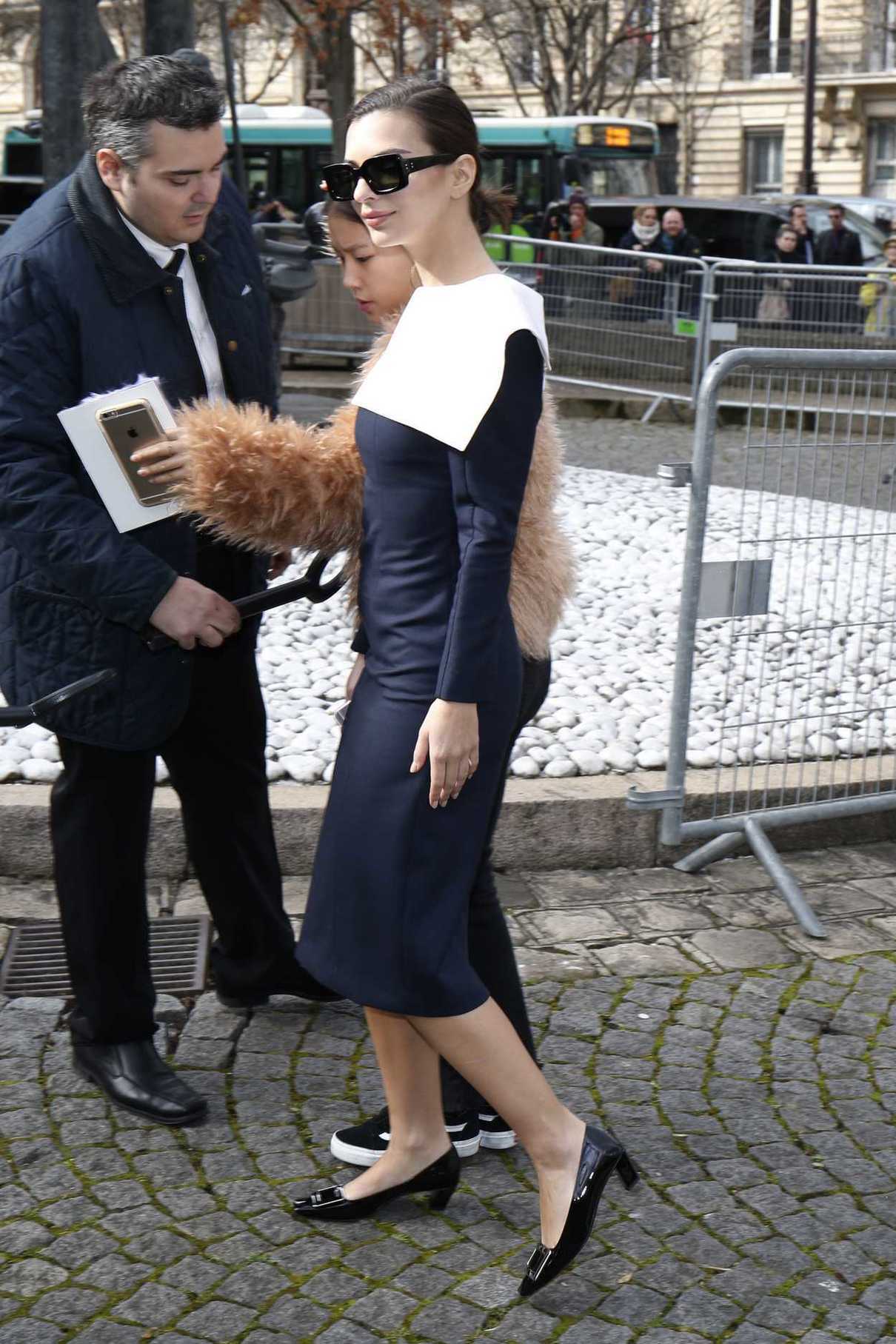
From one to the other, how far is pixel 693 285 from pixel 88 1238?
11.2 m

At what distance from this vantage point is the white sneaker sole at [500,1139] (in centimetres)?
338

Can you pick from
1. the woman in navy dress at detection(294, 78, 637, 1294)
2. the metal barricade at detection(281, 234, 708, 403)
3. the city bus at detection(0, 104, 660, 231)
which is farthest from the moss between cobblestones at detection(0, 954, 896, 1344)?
the city bus at detection(0, 104, 660, 231)

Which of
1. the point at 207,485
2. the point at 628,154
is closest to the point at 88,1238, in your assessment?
the point at 207,485

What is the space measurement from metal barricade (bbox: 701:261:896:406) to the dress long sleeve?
35.3 ft

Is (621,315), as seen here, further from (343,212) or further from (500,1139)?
(500,1139)

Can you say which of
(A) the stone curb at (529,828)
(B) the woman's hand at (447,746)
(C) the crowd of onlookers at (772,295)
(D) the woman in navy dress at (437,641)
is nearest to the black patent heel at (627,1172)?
(D) the woman in navy dress at (437,641)

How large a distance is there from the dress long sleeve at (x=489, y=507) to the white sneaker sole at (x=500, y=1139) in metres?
1.09

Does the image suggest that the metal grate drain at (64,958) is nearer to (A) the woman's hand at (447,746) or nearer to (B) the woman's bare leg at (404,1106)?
(B) the woman's bare leg at (404,1106)

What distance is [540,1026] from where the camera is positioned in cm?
388

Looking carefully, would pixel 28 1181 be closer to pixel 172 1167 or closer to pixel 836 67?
pixel 172 1167

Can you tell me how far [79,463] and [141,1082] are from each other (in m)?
1.23

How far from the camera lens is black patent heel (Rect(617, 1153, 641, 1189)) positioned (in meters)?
3.11

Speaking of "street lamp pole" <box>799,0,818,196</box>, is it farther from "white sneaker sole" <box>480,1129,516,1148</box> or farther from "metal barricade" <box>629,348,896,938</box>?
"white sneaker sole" <box>480,1129,516,1148</box>

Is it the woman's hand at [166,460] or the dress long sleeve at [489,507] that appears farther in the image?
the woman's hand at [166,460]
